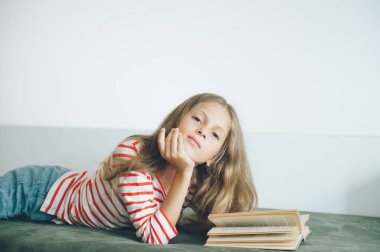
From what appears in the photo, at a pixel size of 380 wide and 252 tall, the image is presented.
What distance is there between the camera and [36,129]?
240 cm

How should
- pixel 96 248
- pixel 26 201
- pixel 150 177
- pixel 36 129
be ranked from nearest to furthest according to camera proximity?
pixel 96 248
pixel 150 177
pixel 26 201
pixel 36 129

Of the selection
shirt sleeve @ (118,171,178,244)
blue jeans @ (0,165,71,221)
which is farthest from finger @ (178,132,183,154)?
blue jeans @ (0,165,71,221)

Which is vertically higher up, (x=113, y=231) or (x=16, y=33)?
(x=16, y=33)

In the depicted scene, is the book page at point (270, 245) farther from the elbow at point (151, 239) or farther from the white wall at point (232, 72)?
the white wall at point (232, 72)

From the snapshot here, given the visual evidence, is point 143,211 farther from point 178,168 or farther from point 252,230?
point 252,230

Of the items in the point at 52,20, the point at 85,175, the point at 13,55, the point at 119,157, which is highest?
the point at 52,20

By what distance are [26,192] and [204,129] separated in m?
0.62

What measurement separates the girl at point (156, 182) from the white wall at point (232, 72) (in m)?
0.55

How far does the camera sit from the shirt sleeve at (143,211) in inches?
50.9

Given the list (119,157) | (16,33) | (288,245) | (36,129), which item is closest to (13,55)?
(16,33)

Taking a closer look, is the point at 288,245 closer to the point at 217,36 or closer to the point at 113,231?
the point at 113,231

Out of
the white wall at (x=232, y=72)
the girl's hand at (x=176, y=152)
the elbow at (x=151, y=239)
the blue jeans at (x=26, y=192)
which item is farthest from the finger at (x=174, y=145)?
the white wall at (x=232, y=72)

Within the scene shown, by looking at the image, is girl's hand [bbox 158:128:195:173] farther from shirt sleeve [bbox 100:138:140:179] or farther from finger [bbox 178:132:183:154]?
shirt sleeve [bbox 100:138:140:179]

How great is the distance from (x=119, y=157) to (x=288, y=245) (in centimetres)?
54
